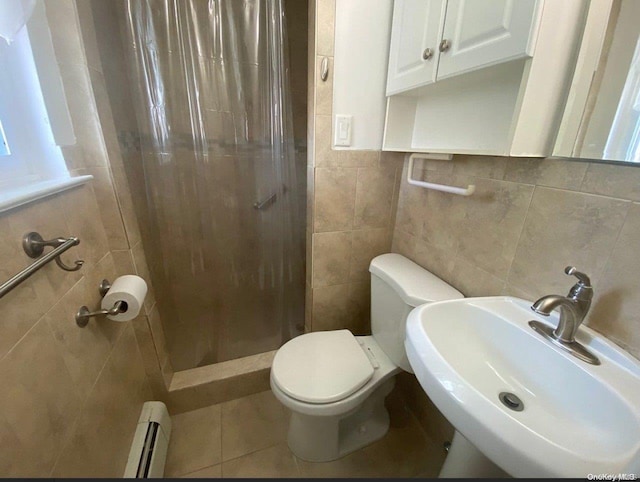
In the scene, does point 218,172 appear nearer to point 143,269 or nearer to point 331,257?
point 143,269

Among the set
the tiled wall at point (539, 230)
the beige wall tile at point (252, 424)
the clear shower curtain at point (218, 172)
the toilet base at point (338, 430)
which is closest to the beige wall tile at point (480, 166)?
the tiled wall at point (539, 230)

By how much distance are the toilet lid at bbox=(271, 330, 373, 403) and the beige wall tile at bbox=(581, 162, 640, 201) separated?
0.90 metres

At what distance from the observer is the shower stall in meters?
1.07

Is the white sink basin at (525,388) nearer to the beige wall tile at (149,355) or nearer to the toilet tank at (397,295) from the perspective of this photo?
the toilet tank at (397,295)

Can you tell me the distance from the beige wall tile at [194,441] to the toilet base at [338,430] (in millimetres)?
377

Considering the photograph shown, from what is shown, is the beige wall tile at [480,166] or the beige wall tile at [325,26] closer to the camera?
the beige wall tile at [480,166]

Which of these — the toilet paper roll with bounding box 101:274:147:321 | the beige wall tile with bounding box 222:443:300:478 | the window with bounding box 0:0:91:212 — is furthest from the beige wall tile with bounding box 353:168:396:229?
the beige wall tile with bounding box 222:443:300:478

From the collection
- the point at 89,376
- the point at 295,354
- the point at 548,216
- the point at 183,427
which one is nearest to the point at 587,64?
the point at 548,216

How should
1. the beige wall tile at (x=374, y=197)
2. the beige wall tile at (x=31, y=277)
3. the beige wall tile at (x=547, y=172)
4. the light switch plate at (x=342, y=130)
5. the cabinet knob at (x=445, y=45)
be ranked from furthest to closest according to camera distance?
the beige wall tile at (x=374, y=197) → the light switch plate at (x=342, y=130) → the cabinet knob at (x=445, y=45) → the beige wall tile at (x=547, y=172) → the beige wall tile at (x=31, y=277)

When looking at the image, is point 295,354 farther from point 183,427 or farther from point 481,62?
point 481,62

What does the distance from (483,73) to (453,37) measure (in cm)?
14

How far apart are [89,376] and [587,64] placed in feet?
5.13

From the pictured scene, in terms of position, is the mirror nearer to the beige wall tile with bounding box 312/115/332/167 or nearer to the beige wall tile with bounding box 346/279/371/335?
the beige wall tile with bounding box 312/115/332/167

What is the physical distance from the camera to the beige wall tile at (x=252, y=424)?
1.24 m
